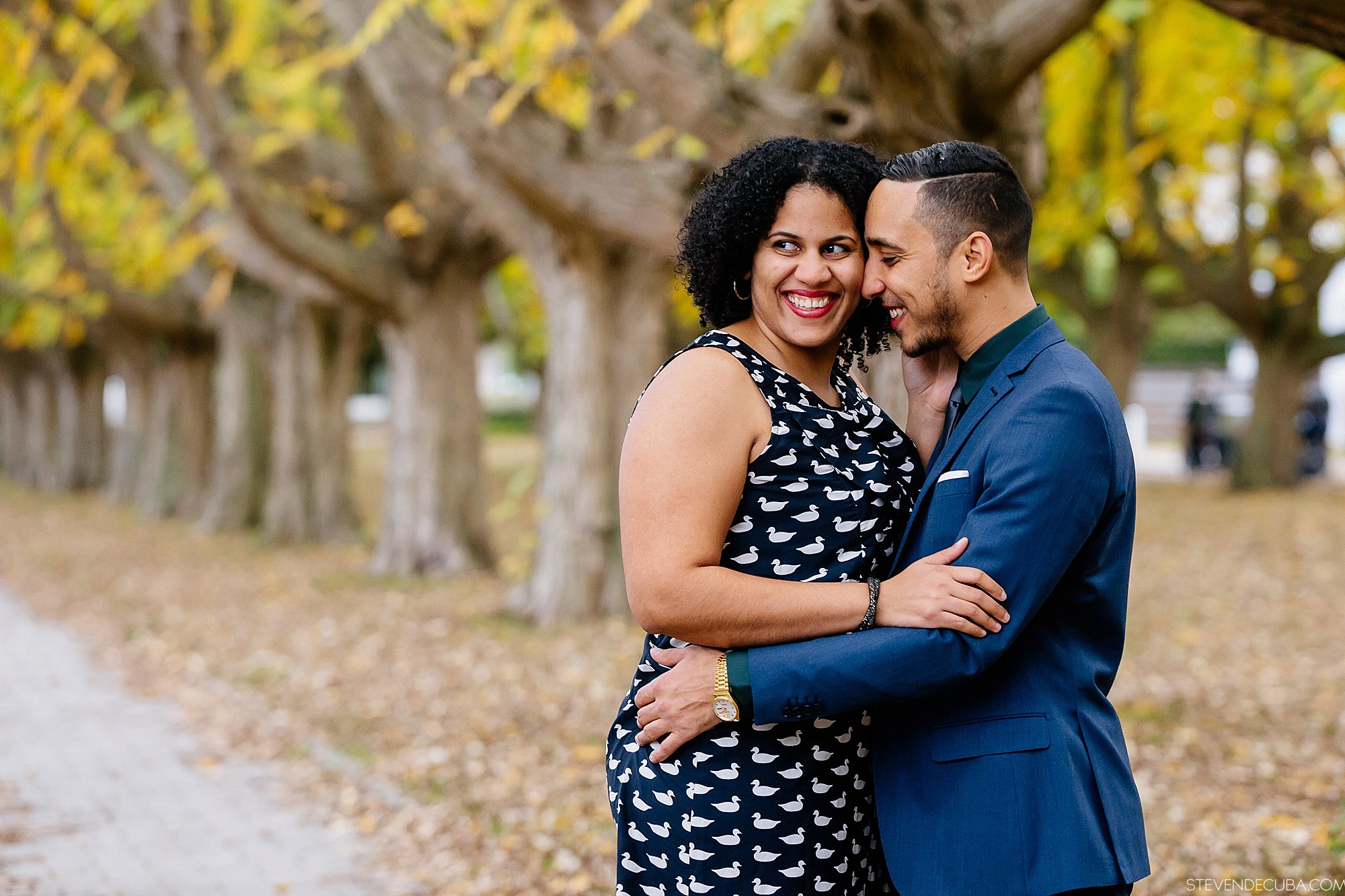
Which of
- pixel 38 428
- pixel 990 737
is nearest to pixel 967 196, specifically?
pixel 990 737

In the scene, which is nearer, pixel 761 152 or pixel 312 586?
pixel 761 152

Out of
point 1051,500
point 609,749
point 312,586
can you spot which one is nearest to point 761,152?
point 1051,500

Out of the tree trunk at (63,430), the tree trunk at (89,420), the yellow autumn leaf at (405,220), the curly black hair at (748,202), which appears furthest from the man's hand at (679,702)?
the tree trunk at (63,430)

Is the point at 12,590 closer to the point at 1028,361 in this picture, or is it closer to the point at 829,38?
the point at 829,38

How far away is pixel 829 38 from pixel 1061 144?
1029 cm

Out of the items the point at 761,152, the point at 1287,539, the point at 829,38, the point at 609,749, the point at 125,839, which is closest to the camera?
the point at 761,152

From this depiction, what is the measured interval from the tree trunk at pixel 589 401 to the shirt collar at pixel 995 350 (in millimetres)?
7797

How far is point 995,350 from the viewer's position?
8.07 feet

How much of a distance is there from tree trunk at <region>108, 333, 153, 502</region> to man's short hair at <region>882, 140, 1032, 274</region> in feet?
80.0

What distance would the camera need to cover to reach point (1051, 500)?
7.18ft

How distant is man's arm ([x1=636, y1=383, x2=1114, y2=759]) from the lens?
2193mm

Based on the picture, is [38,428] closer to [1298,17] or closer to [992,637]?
[1298,17]

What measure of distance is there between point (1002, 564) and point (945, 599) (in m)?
0.12

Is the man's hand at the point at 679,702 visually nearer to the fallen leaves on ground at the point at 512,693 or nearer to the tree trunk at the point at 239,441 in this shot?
the fallen leaves on ground at the point at 512,693
